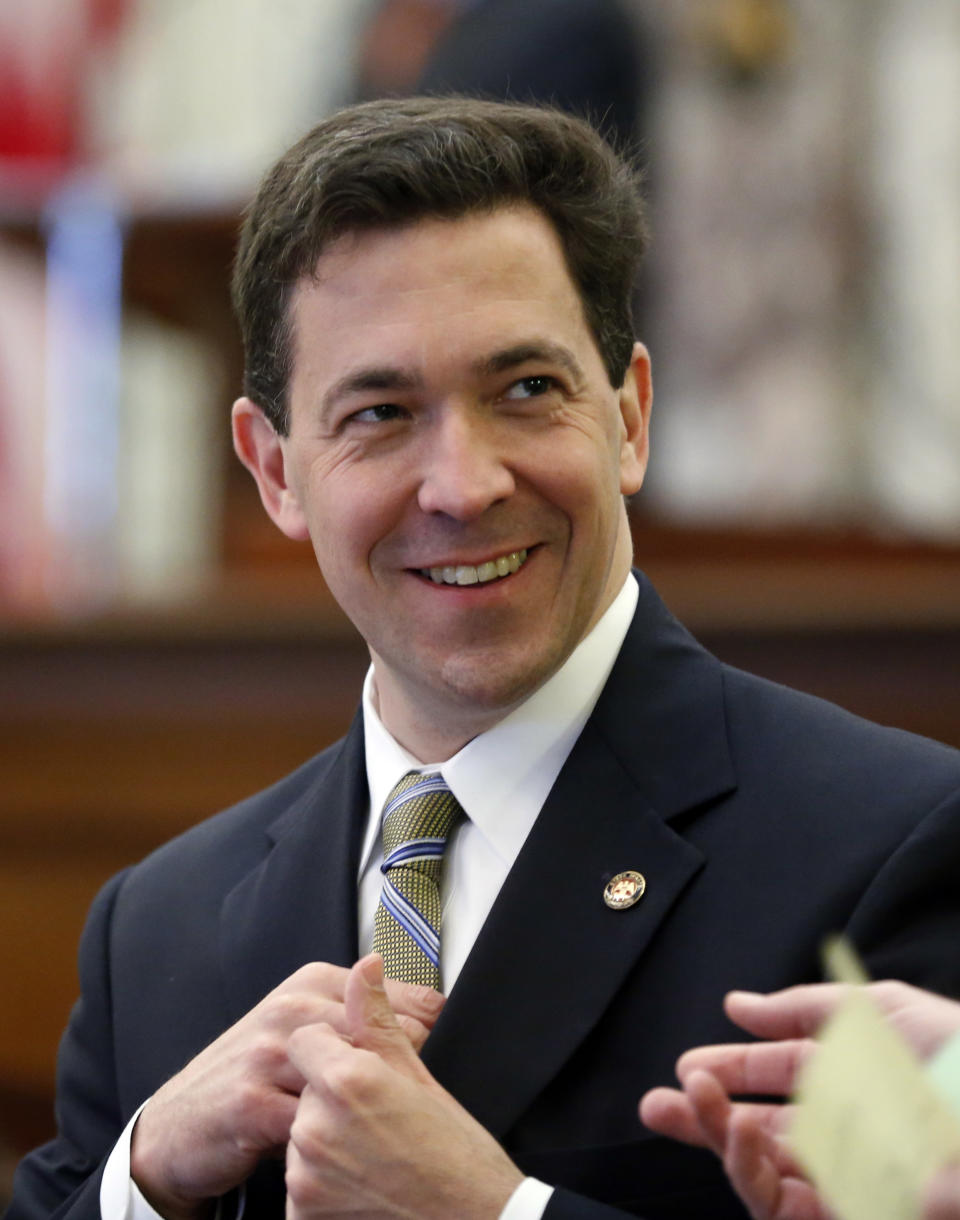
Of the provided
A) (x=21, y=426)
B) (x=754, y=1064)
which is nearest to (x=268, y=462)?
(x=754, y=1064)

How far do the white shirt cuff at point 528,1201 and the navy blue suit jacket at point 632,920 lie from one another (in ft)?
0.05

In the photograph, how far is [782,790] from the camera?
1.82m

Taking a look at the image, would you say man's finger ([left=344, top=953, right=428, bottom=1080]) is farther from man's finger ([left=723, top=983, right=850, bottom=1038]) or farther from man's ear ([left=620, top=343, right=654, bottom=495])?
man's ear ([left=620, top=343, right=654, bottom=495])

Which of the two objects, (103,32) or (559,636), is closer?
(559,636)

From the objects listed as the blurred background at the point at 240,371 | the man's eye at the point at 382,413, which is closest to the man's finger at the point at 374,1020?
the man's eye at the point at 382,413

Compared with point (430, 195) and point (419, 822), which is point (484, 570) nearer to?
point (419, 822)

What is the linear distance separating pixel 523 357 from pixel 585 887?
55 centimetres

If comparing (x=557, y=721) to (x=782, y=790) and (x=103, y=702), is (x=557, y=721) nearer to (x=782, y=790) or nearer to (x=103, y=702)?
(x=782, y=790)

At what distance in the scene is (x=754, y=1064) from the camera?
1421 millimetres

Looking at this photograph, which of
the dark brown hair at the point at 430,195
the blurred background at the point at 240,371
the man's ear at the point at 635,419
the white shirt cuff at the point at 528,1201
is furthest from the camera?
the blurred background at the point at 240,371

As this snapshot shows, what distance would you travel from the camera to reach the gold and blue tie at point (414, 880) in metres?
1.88

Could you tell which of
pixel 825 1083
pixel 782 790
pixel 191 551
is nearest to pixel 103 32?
pixel 191 551

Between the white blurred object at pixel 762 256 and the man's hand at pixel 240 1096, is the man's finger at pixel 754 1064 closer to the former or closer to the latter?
the man's hand at pixel 240 1096

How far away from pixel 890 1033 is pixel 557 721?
2.69 ft
